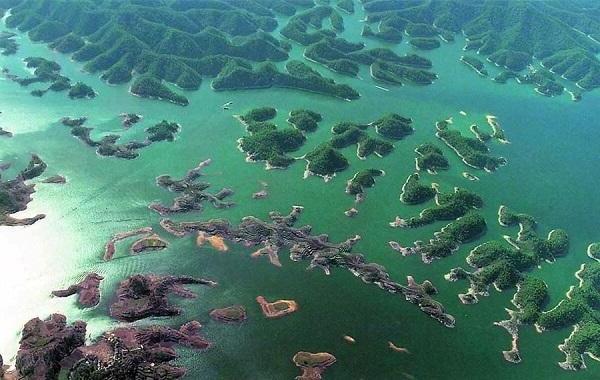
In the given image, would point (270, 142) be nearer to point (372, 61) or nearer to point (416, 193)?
point (416, 193)

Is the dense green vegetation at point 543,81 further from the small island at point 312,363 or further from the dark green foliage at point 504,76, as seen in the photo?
the small island at point 312,363

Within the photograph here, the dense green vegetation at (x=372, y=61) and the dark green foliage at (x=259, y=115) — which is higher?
the dense green vegetation at (x=372, y=61)

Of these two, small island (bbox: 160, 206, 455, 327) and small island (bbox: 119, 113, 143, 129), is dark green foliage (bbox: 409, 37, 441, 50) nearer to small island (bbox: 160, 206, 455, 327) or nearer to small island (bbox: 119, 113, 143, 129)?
small island (bbox: 119, 113, 143, 129)

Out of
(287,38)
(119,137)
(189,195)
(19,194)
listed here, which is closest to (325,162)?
(189,195)

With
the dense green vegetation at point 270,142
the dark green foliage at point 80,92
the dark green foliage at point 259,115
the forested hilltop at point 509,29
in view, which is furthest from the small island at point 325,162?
A: the forested hilltop at point 509,29

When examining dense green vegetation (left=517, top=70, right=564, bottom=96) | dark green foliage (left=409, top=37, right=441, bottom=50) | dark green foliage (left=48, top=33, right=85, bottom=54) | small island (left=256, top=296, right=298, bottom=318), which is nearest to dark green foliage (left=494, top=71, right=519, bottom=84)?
dense green vegetation (left=517, top=70, right=564, bottom=96)

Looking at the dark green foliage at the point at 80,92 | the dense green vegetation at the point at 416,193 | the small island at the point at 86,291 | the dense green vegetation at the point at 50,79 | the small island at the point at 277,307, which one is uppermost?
the dense green vegetation at the point at 416,193
